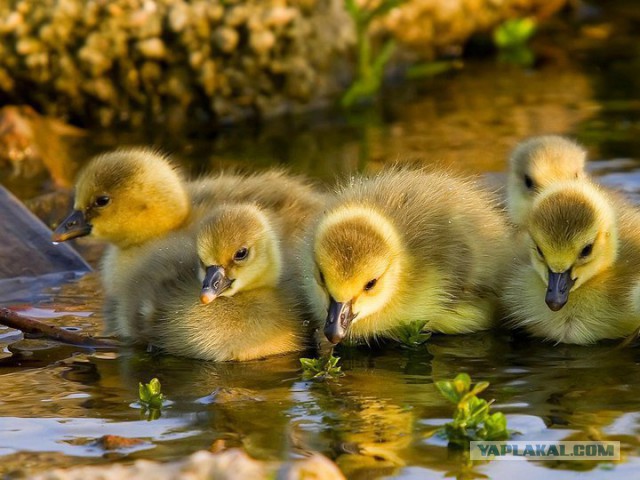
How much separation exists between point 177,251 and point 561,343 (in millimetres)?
1431

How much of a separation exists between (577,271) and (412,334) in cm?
62

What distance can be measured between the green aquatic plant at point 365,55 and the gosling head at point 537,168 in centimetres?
304

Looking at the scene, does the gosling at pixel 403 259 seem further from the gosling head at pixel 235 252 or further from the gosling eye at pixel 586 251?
the gosling eye at pixel 586 251

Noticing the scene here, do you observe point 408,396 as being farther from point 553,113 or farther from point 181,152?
point 553,113

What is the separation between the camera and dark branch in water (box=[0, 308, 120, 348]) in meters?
4.95

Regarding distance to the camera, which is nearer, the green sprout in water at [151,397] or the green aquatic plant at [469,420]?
the green aquatic plant at [469,420]

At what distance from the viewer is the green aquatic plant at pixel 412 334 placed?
490 cm

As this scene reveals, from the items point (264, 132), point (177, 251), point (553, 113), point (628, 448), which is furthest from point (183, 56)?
point (628, 448)

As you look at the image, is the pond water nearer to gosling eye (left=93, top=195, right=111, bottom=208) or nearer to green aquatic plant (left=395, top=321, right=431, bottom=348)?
green aquatic plant (left=395, top=321, right=431, bottom=348)

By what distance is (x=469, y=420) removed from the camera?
3879mm

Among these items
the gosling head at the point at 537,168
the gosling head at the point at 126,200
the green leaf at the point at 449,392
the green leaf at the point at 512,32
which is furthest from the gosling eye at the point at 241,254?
the green leaf at the point at 512,32

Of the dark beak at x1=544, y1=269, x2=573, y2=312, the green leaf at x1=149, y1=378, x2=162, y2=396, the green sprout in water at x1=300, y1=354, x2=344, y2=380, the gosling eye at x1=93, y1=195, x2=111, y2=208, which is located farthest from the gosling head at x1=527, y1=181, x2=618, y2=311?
the gosling eye at x1=93, y1=195, x2=111, y2=208

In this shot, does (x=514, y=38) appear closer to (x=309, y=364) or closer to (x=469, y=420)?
(x=309, y=364)

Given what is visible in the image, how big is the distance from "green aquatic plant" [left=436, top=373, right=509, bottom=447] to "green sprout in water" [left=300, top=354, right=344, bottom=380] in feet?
2.29
